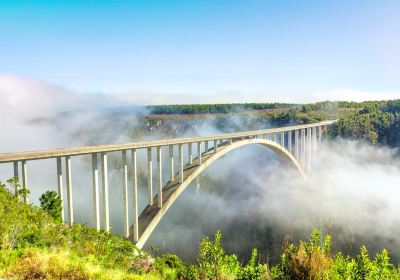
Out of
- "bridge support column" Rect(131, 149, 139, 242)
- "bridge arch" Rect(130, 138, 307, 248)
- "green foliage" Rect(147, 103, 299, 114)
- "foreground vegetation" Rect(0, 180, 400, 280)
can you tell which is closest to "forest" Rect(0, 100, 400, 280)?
"foreground vegetation" Rect(0, 180, 400, 280)

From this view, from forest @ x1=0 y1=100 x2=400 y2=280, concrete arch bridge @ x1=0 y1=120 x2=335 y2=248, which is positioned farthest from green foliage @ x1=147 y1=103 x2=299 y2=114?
forest @ x1=0 y1=100 x2=400 y2=280

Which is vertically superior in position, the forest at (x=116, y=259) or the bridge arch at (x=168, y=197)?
the forest at (x=116, y=259)

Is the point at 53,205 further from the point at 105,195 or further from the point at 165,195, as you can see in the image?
the point at 165,195

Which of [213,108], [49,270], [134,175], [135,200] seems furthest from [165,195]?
[213,108]

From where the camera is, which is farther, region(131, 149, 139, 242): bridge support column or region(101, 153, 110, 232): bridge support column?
region(131, 149, 139, 242): bridge support column

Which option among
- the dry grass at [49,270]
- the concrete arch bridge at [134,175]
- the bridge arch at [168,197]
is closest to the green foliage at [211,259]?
the dry grass at [49,270]

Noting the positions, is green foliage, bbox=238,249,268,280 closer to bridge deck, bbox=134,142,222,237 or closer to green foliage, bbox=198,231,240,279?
green foliage, bbox=198,231,240,279

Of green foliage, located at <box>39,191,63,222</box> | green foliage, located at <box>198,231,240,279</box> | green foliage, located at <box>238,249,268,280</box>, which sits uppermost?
green foliage, located at <box>198,231,240,279</box>

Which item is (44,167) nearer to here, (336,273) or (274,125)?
(274,125)

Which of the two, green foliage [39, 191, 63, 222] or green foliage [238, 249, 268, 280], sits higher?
green foliage [238, 249, 268, 280]

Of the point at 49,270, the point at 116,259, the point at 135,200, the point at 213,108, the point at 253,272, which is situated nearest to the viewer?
the point at 49,270

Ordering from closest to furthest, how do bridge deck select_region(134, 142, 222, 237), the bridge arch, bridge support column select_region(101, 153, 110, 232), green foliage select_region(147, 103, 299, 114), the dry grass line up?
1. the dry grass
2. bridge support column select_region(101, 153, 110, 232)
3. the bridge arch
4. bridge deck select_region(134, 142, 222, 237)
5. green foliage select_region(147, 103, 299, 114)

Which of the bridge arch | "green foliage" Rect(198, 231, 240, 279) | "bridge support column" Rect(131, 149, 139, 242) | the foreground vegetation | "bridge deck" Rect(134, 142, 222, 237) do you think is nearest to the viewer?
the foreground vegetation

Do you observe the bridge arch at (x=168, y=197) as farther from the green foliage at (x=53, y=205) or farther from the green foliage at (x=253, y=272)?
Result: the green foliage at (x=253, y=272)
